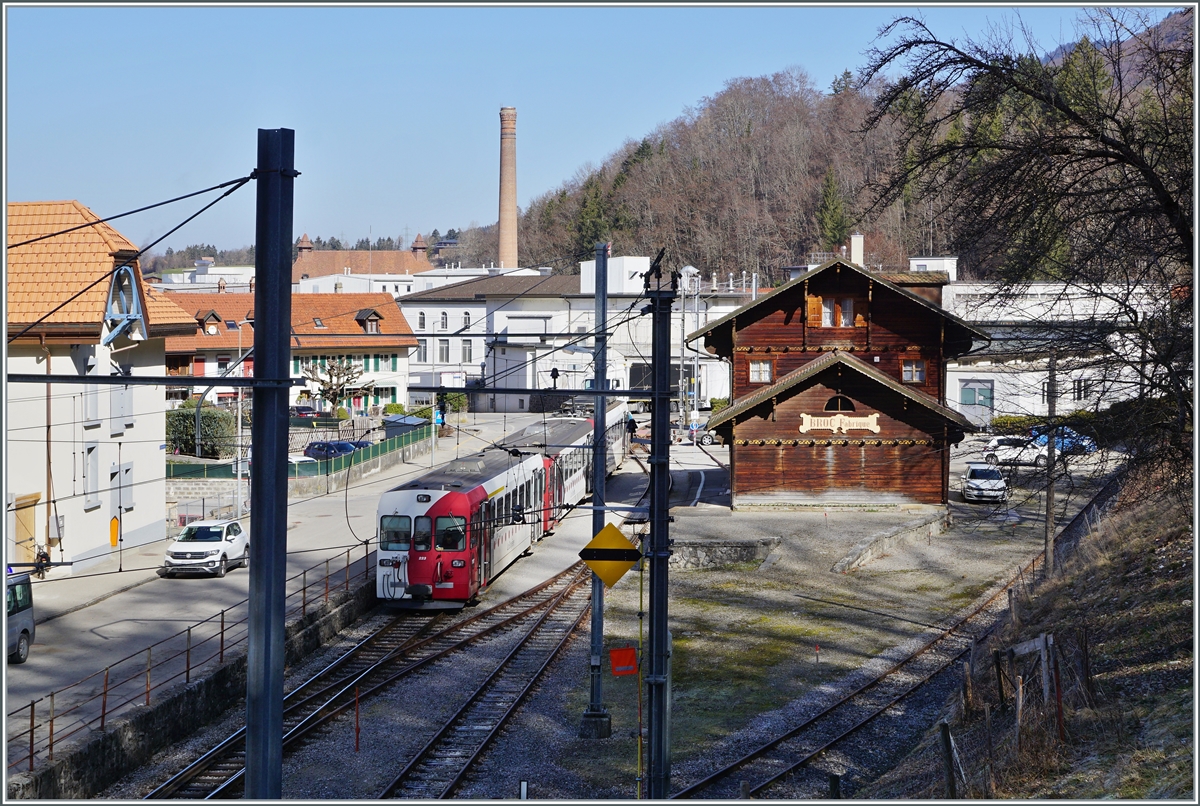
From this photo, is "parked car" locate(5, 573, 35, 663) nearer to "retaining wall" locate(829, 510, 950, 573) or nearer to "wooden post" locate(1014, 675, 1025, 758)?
"wooden post" locate(1014, 675, 1025, 758)

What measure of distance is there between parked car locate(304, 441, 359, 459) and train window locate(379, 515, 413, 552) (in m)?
19.3

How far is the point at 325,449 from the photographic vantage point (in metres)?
43.0

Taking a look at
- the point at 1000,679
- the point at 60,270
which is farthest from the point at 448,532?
the point at 1000,679

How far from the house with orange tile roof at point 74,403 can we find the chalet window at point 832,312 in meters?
17.5

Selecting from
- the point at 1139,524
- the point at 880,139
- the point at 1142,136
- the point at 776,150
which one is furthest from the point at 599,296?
the point at 776,150

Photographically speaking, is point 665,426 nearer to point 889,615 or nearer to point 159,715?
point 159,715

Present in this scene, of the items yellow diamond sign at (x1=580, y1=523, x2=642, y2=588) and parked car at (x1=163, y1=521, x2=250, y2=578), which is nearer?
yellow diamond sign at (x1=580, y1=523, x2=642, y2=588)

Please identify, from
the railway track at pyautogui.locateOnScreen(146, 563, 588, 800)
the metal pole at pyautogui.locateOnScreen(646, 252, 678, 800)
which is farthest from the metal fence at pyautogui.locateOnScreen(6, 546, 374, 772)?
the metal pole at pyautogui.locateOnScreen(646, 252, 678, 800)

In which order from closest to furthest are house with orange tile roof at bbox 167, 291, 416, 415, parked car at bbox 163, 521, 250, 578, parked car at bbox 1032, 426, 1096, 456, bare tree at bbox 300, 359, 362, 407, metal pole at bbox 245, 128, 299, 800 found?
metal pole at bbox 245, 128, 299, 800
parked car at bbox 1032, 426, 1096, 456
parked car at bbox 163, 521, 250, 578
bare tree at bbox 300, 359, 362, 407
house with orange tile roof at bbox 167, 291, 416, 415

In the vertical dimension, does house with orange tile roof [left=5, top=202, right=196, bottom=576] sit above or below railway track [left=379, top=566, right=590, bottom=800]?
above

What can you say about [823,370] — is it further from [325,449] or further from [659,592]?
[659,592]

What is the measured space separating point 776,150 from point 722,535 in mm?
80449

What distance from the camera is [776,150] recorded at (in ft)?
344

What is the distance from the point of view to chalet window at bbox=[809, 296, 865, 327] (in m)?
34.1
